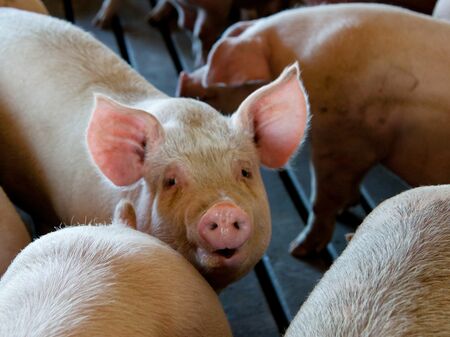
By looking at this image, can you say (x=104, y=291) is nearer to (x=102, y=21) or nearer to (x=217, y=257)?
(x=217, y=257)

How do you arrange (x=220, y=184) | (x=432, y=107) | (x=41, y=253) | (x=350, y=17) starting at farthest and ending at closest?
(x=350, y=17)
(x=432, y=107)
(x=220, y=184)
(x=41, y=253)

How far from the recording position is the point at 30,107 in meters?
1.71

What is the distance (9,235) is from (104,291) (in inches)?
19.9

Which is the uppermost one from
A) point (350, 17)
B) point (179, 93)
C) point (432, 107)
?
point (350, 17)

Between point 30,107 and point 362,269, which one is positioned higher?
point 362,269

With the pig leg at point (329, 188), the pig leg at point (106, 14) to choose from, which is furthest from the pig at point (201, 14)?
the pig leg at point (329, 188)

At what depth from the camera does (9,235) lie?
1381mm

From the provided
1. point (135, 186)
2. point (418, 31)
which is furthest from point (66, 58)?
point (418, 31)

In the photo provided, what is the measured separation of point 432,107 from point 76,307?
1.23 metres

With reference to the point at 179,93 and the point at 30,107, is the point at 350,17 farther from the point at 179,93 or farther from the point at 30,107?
the point at 30,107

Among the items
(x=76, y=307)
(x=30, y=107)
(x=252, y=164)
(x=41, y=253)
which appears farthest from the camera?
(x=30, y=107)

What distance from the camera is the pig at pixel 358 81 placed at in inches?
74.2

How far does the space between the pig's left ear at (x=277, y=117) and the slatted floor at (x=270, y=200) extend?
1.86 feet

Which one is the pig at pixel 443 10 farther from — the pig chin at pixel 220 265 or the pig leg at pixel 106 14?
the pig leg at pixel 106 14
